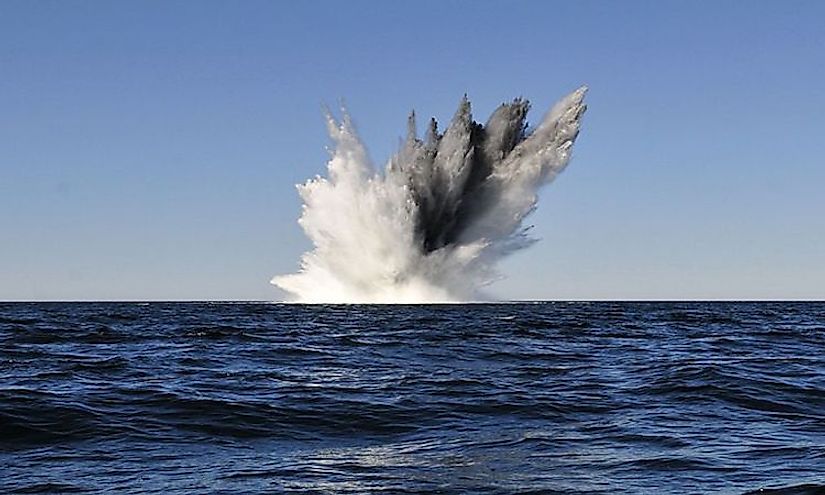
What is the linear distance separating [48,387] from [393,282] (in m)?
97.4

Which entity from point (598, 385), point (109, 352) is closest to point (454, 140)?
point (109, 352)

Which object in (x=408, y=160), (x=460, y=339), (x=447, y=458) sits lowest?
(x=447, y=458)

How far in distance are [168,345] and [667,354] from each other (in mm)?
15765

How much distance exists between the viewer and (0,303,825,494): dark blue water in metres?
10.3

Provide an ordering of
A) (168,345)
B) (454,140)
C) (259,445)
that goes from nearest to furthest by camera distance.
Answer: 1. (259,445)
2. (168,345)
3. (454,140)

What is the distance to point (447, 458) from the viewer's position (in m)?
11.6

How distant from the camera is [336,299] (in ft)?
385

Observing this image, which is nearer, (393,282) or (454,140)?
(454,140)

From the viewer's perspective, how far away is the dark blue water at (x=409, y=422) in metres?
10.3

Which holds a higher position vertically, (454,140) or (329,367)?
(454,140)

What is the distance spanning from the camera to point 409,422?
14594 mm

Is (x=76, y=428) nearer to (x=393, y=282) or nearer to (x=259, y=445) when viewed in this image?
(x=259, y=445)

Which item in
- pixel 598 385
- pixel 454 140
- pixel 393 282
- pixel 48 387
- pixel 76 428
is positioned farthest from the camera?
pixel 393 282

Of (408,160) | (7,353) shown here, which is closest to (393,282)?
(408,160)
